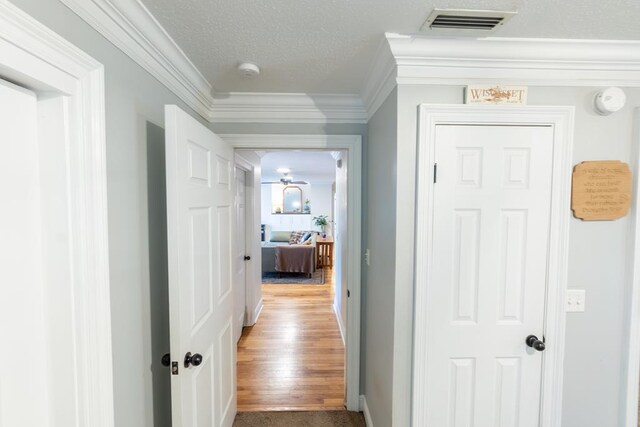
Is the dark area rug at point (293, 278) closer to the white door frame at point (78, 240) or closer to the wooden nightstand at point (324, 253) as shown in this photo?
the wooden nightstand at point (324, 253)

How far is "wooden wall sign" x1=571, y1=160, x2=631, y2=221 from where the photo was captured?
4.42 ft

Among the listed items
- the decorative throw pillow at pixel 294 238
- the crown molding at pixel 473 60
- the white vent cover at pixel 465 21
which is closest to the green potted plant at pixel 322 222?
the decorative throw pillow at pixel 294 238

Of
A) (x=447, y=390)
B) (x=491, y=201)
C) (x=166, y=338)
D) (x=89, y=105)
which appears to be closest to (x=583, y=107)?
(x=491, y=201)

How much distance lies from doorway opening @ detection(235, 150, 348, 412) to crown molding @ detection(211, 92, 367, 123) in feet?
1.42

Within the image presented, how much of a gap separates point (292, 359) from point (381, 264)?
5.85ft

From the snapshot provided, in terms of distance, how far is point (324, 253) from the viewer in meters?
6.57

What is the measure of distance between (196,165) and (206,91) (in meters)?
0.72

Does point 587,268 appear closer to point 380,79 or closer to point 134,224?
point 380,79

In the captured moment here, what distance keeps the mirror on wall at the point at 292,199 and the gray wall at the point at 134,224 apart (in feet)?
25.6

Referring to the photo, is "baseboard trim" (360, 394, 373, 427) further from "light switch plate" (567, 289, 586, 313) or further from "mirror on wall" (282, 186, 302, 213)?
"mirror on wall" (282, 186, 302, 213)

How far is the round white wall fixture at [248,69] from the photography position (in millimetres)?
1465

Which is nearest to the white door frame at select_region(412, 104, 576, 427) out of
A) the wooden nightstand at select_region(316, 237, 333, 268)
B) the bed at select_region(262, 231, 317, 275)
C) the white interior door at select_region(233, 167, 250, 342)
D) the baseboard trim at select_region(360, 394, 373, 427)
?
the baseboard trim at select_region(360, 394, 373, 427)

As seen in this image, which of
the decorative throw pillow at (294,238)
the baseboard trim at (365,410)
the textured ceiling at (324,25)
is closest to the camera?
the textured ceiling at (324,25)

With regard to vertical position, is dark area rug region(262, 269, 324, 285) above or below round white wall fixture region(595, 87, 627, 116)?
below
